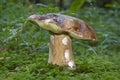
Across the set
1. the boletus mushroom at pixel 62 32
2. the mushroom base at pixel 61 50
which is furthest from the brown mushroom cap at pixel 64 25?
the mushroom base at pixel 61 50

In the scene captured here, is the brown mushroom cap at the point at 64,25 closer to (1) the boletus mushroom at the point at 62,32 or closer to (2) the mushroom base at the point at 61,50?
(1) the boletus mushroom at the point at 62,32

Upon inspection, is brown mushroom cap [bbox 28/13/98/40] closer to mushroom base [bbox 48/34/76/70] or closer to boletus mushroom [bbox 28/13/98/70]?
boletus mushroom [bbox 28/13/98/70]

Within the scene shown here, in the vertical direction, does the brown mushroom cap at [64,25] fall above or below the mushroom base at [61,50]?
above

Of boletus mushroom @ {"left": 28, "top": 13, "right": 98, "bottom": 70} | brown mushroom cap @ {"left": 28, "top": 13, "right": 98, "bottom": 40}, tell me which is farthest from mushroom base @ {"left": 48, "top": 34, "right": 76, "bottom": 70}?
brown mushroom cap @ {"left": 28, "top": 13, "right": 98, "bottom": 40}

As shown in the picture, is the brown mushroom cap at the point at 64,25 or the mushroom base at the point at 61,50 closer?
the brown mushroom cap at the point at 64,25

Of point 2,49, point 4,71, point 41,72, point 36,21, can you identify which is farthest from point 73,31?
point 2,49

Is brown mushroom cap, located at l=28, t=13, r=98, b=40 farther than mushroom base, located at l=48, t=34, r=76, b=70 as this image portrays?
No

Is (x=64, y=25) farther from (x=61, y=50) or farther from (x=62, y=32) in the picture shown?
(x=61, y=50)

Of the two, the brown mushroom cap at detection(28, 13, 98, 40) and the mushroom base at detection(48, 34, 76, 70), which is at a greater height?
the brown mushroom cap at detection(28, 13, 98, 40)
